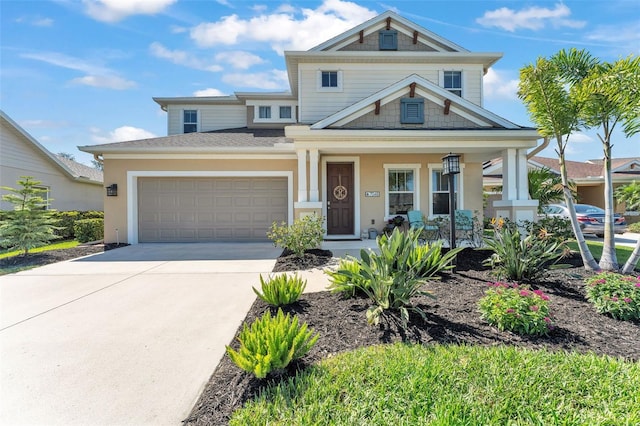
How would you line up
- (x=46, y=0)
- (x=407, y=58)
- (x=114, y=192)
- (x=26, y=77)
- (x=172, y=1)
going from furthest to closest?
(x=407, y=58), (x=114, y=192), (x=26, y=77), (x=172, y=1), (x=46, y=0)

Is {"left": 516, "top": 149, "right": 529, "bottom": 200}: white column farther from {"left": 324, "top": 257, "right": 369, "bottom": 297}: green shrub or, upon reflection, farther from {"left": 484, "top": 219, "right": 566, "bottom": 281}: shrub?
{"left": 324, "top": 257, "right": 369, "bottom": 297}: green shrub

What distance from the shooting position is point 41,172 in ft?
46.6

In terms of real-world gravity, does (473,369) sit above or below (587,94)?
below

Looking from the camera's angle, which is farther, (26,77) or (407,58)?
(407,58)

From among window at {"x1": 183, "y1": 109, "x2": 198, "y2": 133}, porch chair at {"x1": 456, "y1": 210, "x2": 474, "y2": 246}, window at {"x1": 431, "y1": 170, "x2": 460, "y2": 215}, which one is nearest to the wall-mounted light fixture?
window at {"x1": 183, "y1": 109, "x2": 198, "y2": 133}

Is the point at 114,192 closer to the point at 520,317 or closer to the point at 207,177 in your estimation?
the point at 207,177

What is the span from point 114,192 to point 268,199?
5088mm

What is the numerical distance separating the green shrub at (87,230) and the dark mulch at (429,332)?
412 inches

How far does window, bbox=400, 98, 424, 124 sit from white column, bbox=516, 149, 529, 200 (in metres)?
3.09

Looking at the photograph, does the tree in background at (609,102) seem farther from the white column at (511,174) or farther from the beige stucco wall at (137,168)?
the beige stucco wall at (137,168)

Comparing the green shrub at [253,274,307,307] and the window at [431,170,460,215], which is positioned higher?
the window at [431,170,460,215]

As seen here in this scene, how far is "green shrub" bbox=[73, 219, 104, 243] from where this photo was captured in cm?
1145

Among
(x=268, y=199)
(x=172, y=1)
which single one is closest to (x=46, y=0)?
(x=172, y=1)

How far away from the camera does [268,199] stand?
35.3ft
